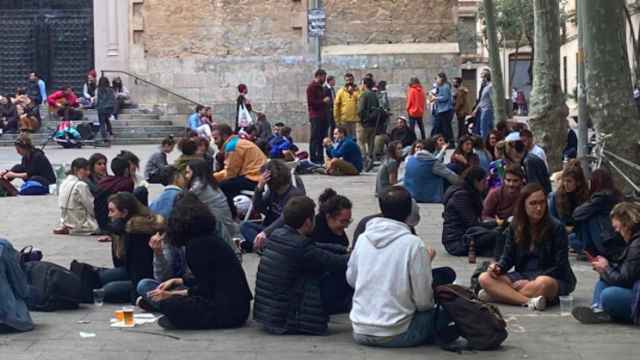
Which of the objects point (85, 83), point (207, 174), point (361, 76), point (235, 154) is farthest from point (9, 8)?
point (207, 174)

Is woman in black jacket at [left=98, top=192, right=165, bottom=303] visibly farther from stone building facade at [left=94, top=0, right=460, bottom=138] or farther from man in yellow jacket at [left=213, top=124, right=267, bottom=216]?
stone building facade at [left=94, top=0, right=460, bottom=138]

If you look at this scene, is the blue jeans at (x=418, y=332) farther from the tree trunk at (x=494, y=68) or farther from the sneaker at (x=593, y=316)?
the tree trunk at (x=494, y=68)

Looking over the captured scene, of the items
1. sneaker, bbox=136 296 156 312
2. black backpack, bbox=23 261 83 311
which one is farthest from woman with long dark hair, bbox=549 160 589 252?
black backpack, bbox=23 261 83 311

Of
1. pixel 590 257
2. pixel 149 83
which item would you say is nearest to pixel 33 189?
pixel 590 257

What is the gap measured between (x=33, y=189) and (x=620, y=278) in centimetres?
1361

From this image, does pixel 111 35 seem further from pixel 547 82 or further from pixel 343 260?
pixel 343 260

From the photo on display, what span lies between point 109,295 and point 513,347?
12.6ft

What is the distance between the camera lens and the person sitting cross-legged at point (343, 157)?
25.0 meters

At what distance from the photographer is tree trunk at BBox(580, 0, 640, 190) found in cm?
1781

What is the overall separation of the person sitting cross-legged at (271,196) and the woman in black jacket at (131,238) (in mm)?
1986

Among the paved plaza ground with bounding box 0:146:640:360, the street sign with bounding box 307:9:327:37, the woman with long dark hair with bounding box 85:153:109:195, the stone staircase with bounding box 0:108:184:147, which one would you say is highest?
the street sign with bounding box 307:9:327:37

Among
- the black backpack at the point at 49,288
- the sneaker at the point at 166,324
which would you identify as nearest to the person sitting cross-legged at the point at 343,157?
the black backpack at the point at 49,288

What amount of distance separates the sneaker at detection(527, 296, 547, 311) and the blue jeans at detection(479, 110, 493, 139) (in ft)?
60.0

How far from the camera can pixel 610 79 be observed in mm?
18047
